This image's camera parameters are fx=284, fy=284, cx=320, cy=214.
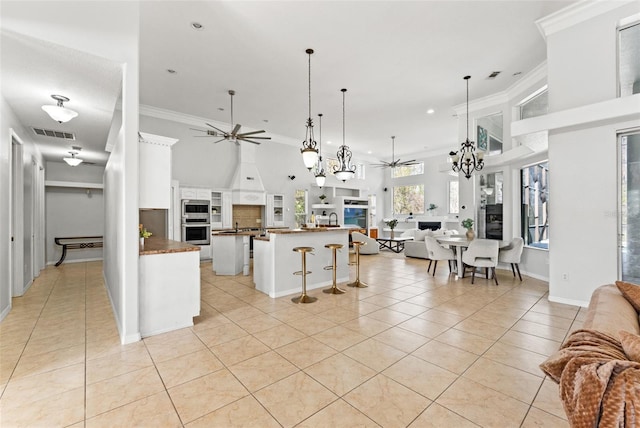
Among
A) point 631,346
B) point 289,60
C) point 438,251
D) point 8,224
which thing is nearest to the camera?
point 631,346

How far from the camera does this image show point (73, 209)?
8141 millimetres

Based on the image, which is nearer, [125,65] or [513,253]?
[125,65]

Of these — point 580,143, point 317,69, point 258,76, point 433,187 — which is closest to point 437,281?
point 580,143

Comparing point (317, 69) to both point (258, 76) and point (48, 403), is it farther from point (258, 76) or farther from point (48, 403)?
point (48, 403)

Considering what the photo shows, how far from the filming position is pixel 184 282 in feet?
11.3

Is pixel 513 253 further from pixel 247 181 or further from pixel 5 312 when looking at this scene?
pixel 5 312

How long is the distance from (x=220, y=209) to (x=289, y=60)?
4.67 m

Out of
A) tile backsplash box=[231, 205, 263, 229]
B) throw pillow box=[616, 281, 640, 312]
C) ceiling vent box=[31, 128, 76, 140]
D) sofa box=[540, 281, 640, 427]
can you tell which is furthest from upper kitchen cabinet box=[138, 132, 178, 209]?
tile backsplash box=[231, 205, 263, 229]

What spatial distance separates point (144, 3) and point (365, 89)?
164 inches

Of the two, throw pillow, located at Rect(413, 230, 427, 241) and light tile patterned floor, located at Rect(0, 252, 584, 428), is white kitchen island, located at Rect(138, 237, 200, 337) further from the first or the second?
throw pillow, located at Rect(413, 230, 427, 241)

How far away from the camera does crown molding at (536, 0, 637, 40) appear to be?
148 inches

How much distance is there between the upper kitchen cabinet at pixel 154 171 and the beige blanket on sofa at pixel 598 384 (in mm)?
3864

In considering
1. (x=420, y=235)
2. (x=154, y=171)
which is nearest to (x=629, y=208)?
(x=420, y=235)

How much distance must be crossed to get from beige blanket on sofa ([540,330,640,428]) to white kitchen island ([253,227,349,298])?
386 cm
